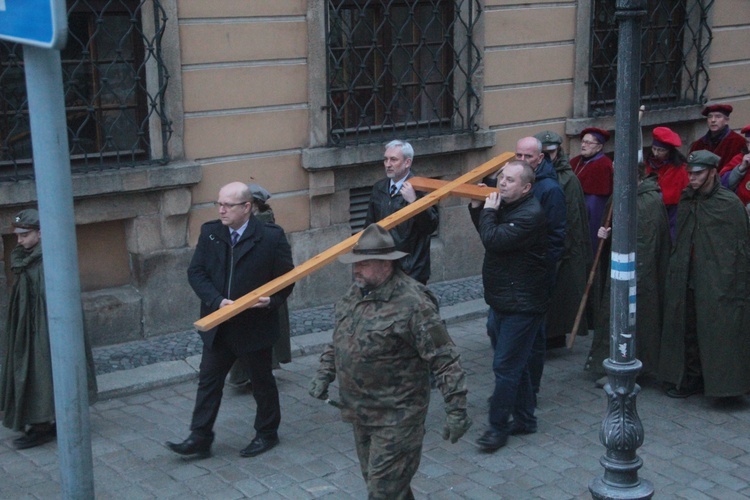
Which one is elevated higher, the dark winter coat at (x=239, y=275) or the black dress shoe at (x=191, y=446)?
the dark winter coat at (x=239, y=275)

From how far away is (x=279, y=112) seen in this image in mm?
9086

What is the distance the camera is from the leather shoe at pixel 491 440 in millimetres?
6250

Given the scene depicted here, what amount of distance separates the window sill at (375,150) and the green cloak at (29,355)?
3441 mm

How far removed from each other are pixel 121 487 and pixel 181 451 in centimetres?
43

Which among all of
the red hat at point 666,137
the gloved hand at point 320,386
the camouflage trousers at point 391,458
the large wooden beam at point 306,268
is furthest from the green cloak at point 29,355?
the red hat at point 666,137

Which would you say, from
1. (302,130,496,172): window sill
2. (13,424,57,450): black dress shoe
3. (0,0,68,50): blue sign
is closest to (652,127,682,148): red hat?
(302,130,496,172): window sill

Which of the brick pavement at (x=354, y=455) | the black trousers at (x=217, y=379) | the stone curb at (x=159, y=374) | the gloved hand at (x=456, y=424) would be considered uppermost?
the gloved hand at (x=456, y=424)

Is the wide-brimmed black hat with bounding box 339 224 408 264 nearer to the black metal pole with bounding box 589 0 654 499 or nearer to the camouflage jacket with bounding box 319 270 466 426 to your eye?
the camouflage jacket with bounding box 319 270 466 426

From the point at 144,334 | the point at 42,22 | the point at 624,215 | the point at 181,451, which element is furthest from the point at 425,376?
the point at 144,334

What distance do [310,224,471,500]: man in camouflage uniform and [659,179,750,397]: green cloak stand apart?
9.56ft

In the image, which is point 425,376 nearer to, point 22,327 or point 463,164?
point 22,327

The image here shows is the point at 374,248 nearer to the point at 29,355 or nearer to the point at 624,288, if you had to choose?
the point at 624,288

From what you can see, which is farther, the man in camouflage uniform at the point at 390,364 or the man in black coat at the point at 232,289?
the man in black coat at the point at 232,289

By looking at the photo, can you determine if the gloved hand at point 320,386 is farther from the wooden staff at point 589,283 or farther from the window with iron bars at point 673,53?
the window with iron bars at point 673,53
